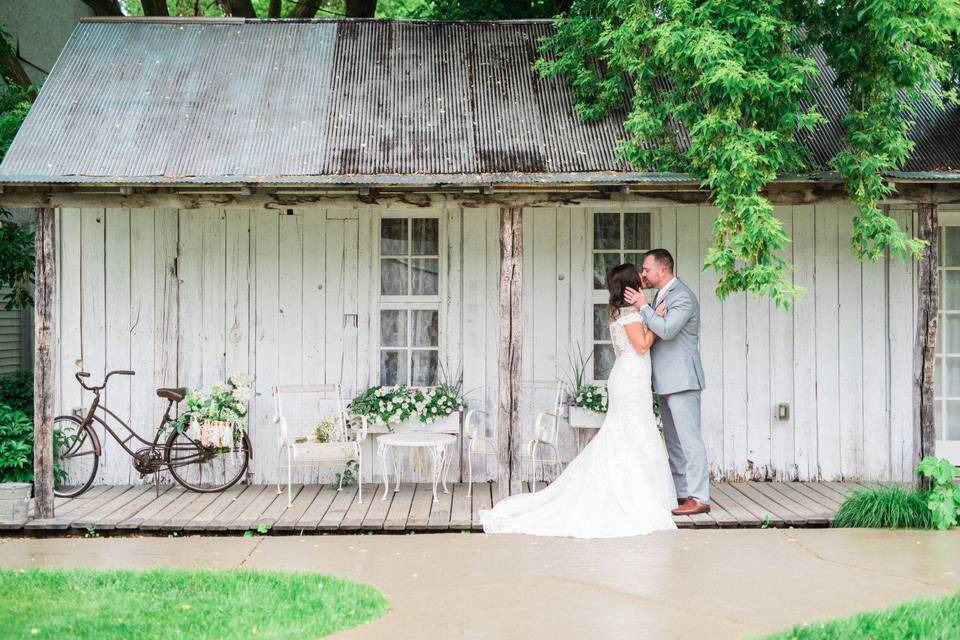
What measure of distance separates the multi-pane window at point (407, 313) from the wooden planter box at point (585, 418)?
4.27 feet

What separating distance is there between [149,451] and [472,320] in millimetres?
3060

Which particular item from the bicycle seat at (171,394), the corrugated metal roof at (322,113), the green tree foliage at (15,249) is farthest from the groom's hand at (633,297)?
the green tree foliage at (15,249)

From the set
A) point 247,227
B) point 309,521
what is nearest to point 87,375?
point 247,227

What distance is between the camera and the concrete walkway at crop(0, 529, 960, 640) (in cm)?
505

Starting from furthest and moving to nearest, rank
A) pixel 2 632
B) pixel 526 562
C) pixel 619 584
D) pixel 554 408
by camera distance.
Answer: pixel 554 408 < pixel 526 562 < pixel 619 584 < pixel 2 632

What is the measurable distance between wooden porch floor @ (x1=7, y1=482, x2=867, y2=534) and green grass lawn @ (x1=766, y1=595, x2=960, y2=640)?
2114mm

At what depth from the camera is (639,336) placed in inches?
292

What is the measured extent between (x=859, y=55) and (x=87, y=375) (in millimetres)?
6607

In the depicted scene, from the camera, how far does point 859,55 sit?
22.6ft

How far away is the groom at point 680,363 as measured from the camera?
7.32 m

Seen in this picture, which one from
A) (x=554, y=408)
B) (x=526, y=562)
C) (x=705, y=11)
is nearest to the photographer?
(x=526, y=562)

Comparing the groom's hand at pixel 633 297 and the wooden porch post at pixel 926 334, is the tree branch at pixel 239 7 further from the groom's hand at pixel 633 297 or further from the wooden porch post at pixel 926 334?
the wooden porch post at pixel 926 334

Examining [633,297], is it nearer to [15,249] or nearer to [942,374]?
[942,374]

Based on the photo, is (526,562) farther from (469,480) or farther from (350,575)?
(469,480)
